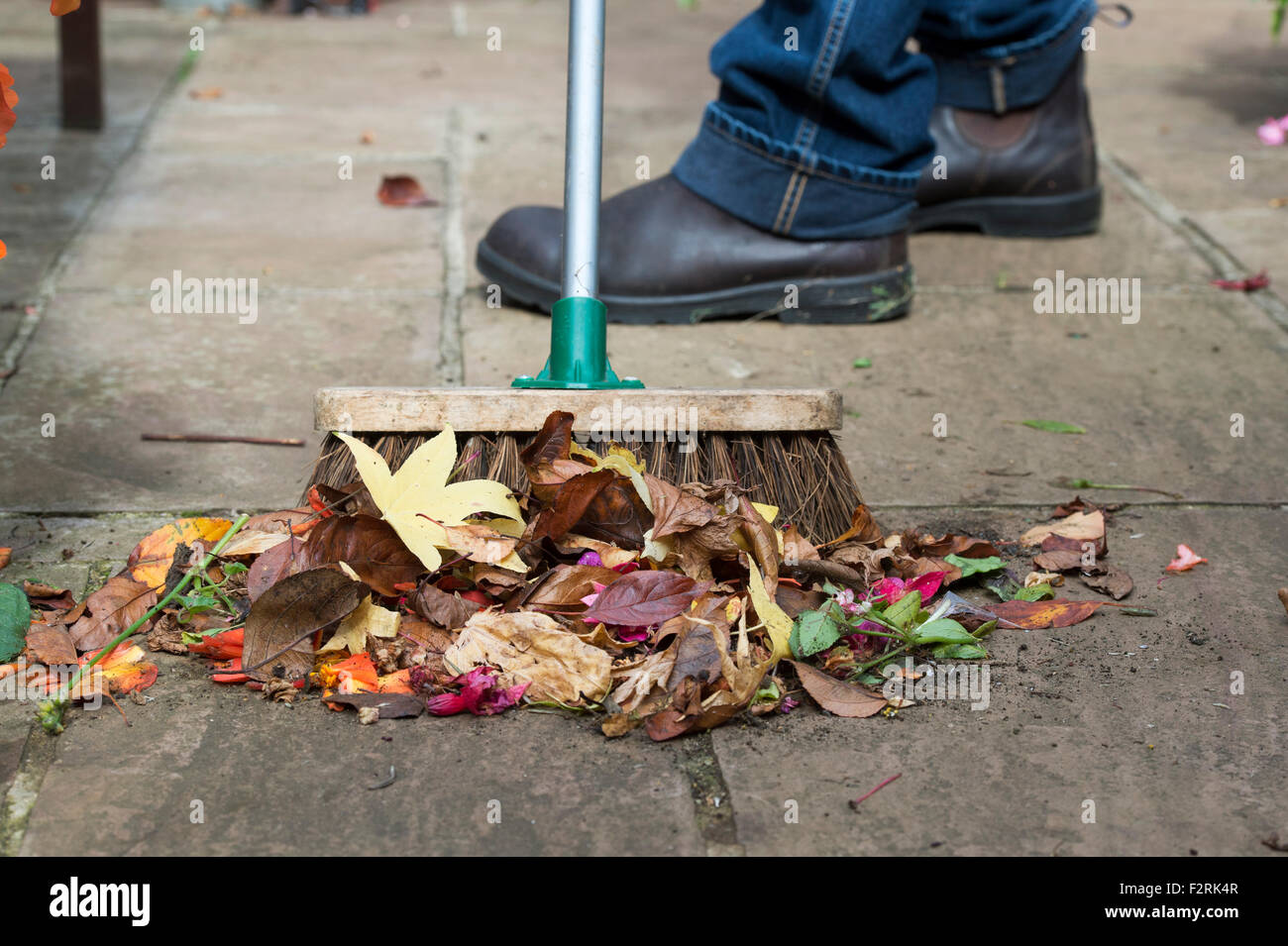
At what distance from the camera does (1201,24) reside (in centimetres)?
511

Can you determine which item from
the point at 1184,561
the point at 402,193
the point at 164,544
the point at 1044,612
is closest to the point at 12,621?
the point at 164,544

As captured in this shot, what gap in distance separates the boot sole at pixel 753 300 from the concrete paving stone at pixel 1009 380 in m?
0.03

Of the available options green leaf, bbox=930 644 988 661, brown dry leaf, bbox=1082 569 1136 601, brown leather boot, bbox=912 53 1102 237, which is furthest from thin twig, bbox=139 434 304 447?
brown leather boot, bbox=912 53 1102 237

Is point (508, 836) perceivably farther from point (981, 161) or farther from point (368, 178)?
point (368, 178)

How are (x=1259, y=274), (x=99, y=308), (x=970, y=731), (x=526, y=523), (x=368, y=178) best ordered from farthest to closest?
(x=368, y=178) < (x=1259, y=274) < (x=99, y=308) < (x=526, y=523) < (x=970, y=731)

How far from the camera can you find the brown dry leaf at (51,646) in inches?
52.9

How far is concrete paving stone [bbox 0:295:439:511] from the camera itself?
1.78 metres

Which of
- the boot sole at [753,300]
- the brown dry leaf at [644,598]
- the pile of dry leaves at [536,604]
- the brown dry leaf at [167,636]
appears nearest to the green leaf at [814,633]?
the pile of dry leaves at [536,604]

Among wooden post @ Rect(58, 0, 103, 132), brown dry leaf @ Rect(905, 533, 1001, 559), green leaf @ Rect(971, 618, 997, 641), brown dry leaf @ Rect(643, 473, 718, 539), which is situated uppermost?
wooden post @ Rect(58, 0, 103, 132)

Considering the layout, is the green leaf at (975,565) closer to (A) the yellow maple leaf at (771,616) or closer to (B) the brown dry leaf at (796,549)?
(B) the brown dry leaf at (796,549)

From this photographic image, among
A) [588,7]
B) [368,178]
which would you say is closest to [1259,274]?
[588,7]

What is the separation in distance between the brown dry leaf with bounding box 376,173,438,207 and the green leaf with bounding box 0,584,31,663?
69.2 inches

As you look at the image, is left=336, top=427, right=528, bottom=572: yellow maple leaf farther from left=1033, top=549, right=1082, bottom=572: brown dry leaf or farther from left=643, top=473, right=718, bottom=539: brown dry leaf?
left=1033, top=549, right=1082, bottom=572: brown dry leaf

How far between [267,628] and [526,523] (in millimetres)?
322
